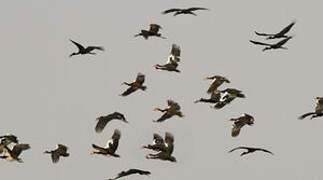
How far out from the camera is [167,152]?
49.9 m

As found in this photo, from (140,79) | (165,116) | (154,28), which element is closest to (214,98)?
(165,116)

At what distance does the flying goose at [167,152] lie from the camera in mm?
49188

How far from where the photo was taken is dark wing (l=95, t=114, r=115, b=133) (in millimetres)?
51106

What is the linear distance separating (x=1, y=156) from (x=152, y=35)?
13.2 meters

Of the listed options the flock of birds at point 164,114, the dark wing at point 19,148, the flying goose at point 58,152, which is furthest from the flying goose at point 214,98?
the dark wing at point 19,148

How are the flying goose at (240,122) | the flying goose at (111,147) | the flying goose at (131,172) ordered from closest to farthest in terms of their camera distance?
1. the flying goose at (131,172)
2. the flying goose at (111,147)
3. the flying goose at (240,122)

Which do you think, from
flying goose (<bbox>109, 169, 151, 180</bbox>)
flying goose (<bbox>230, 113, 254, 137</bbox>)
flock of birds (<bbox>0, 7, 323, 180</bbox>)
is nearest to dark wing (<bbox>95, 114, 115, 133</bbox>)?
flock of birds (<bbox>0, 7, 323, 180</bbox>)

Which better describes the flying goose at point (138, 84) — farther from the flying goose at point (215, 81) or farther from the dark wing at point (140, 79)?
the flying goose at point (215, 81)

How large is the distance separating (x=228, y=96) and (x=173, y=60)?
5.20 m

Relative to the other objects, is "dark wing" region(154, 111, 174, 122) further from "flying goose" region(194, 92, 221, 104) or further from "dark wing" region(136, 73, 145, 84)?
"dark wing" region(136, 73, 145, 84)

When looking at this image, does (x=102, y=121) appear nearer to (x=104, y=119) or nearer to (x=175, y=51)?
(x=104, y=119)

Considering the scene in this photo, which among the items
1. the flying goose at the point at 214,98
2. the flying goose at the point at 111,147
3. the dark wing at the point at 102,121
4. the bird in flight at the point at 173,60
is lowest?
the flying goose at the point at 111,147

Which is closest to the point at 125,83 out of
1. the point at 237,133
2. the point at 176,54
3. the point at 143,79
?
the point at 143,79

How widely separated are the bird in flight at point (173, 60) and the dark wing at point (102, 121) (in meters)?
5.56
